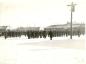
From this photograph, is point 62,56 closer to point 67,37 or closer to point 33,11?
point 67,37

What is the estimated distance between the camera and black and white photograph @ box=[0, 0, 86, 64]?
6.16 feet

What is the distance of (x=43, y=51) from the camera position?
6.22 ft

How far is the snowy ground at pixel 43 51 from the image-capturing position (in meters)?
1.87

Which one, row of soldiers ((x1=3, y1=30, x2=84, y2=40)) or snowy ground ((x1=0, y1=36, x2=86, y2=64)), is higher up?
row of soldiers ((x1=3, y1=30, x2=84, y2=40))

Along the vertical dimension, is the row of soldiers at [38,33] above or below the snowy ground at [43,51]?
above

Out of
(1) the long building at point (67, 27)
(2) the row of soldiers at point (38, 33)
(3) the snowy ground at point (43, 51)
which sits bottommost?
(3) the snowy ground at point (43, 51)

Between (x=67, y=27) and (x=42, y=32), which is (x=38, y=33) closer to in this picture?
(x=42, y=32)

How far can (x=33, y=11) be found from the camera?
1943mm

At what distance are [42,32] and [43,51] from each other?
0.68 ft

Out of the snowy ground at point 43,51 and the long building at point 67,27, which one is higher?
the long building at point 67,27

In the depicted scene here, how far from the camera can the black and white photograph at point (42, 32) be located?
6.16 ft

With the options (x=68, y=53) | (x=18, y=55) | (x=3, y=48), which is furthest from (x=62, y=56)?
(x=3, y=48)

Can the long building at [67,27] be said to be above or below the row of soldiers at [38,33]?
above

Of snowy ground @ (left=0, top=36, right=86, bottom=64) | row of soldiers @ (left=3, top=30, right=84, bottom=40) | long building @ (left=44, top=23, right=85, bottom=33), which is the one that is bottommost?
snowy ground @ (left=0, top=36, right=86, bottom=64)
